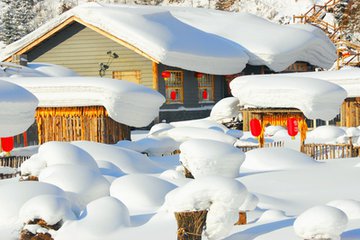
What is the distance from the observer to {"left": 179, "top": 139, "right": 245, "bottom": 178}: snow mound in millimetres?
13938

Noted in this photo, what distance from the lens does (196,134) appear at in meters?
21.5

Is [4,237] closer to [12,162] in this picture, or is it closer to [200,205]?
[200,205]

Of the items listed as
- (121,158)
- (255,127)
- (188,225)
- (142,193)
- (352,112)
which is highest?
(188,225)

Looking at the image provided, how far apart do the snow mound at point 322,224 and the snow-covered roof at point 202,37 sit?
22719mm

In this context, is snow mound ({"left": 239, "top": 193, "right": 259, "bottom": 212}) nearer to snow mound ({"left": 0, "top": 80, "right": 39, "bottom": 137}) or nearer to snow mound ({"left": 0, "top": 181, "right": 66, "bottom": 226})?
snow mound ({"left": 0, "top": 181, "right": 66, "bottom": 226})

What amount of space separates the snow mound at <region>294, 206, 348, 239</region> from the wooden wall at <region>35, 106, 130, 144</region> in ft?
47.1

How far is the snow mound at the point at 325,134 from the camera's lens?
82.1ft

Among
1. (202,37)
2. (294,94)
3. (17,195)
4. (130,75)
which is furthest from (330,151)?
(202,37)

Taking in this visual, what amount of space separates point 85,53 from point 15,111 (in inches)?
842

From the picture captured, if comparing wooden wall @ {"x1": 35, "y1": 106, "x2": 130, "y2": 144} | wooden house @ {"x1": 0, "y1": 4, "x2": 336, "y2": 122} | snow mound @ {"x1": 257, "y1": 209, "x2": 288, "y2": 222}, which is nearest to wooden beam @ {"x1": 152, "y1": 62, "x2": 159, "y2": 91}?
wooden house @ {"x1": 0, "y1": 4, "x2": 336, "y2": 122}

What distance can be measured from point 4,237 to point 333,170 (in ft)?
29.1

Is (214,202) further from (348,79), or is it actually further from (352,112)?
(352,112)

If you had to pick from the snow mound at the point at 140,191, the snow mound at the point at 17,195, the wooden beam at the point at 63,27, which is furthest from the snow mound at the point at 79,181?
the wooden beam at the point at 63,27

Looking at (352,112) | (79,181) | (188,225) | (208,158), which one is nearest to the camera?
(188,225)
